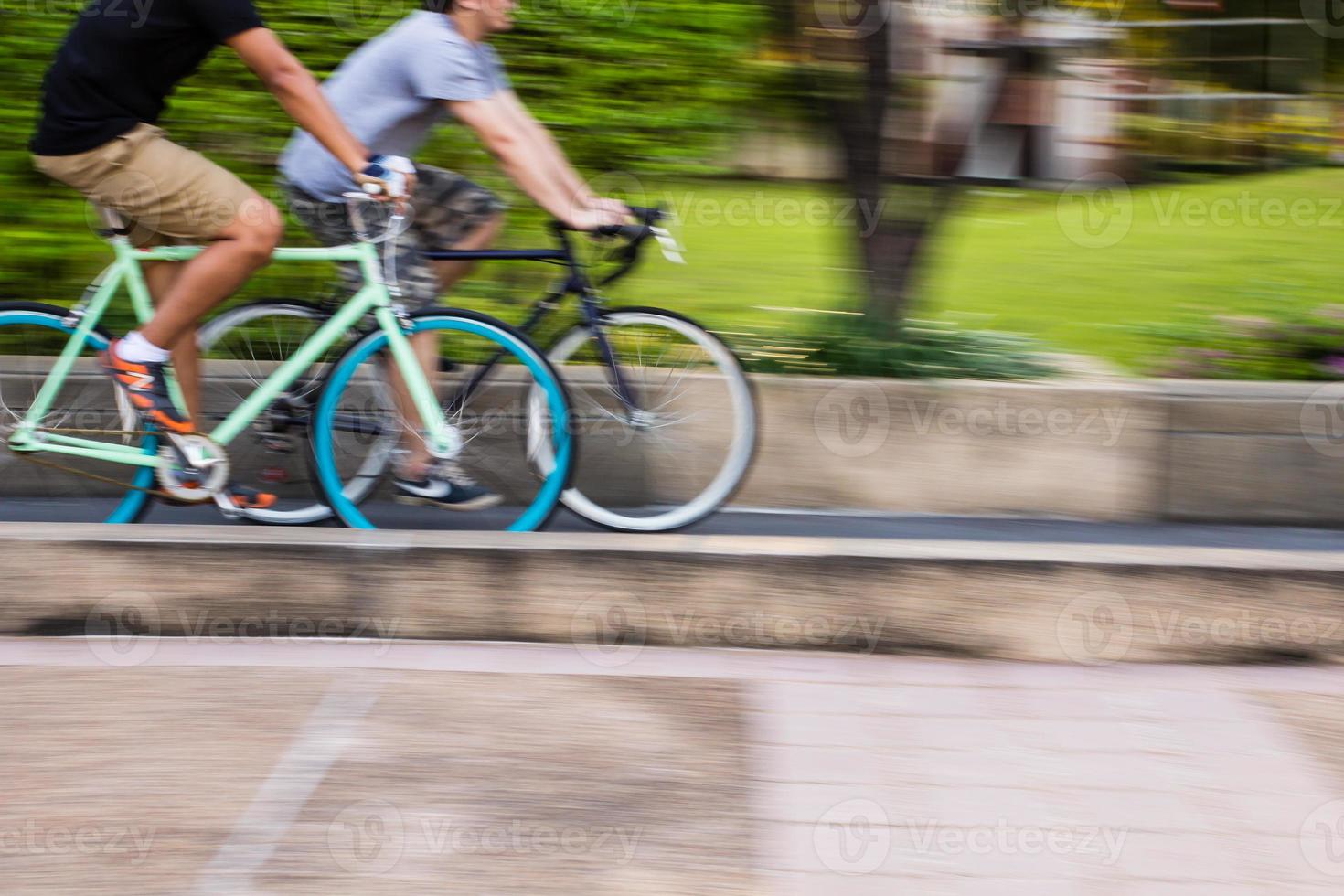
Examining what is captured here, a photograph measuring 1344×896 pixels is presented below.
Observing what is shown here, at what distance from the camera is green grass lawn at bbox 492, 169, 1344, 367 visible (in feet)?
20.6

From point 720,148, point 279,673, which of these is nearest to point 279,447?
point 279,673

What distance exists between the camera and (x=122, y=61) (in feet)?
12.7

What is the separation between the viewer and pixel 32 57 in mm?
5191

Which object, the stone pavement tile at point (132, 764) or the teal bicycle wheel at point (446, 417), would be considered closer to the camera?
the stone pavement tile at point (132, 764)

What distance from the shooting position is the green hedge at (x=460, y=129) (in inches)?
205

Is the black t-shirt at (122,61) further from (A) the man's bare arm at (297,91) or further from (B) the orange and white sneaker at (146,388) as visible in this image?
(B) the orange and white sneaker at (146,388)

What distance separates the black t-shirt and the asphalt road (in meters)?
1.44

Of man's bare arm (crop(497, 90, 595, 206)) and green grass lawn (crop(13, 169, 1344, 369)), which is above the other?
man's bare arm (crop(497, 90, 595, 206))

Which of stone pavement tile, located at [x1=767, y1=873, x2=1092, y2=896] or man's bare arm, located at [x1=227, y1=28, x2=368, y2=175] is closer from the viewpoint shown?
stone pavement tile, located at [x1=767, y1=873, x2=1092, y2=896]

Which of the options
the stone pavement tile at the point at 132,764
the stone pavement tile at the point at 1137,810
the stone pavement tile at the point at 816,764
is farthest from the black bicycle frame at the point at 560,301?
the stone pavement tile at the point at 1137,810

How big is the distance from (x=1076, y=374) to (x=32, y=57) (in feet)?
13.8

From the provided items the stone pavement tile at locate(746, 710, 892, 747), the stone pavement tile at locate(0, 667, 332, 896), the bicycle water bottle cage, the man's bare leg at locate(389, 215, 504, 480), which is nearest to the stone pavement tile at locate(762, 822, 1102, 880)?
the stone pavement tile at locate(746, 710, 892, 747)

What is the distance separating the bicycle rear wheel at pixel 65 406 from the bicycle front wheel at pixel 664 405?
1365 mm

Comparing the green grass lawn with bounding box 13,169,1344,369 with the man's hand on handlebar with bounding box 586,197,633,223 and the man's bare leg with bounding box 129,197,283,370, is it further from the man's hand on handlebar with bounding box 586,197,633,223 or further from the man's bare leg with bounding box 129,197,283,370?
the man's hand on handlebar with bounding box 586,197,633,223
